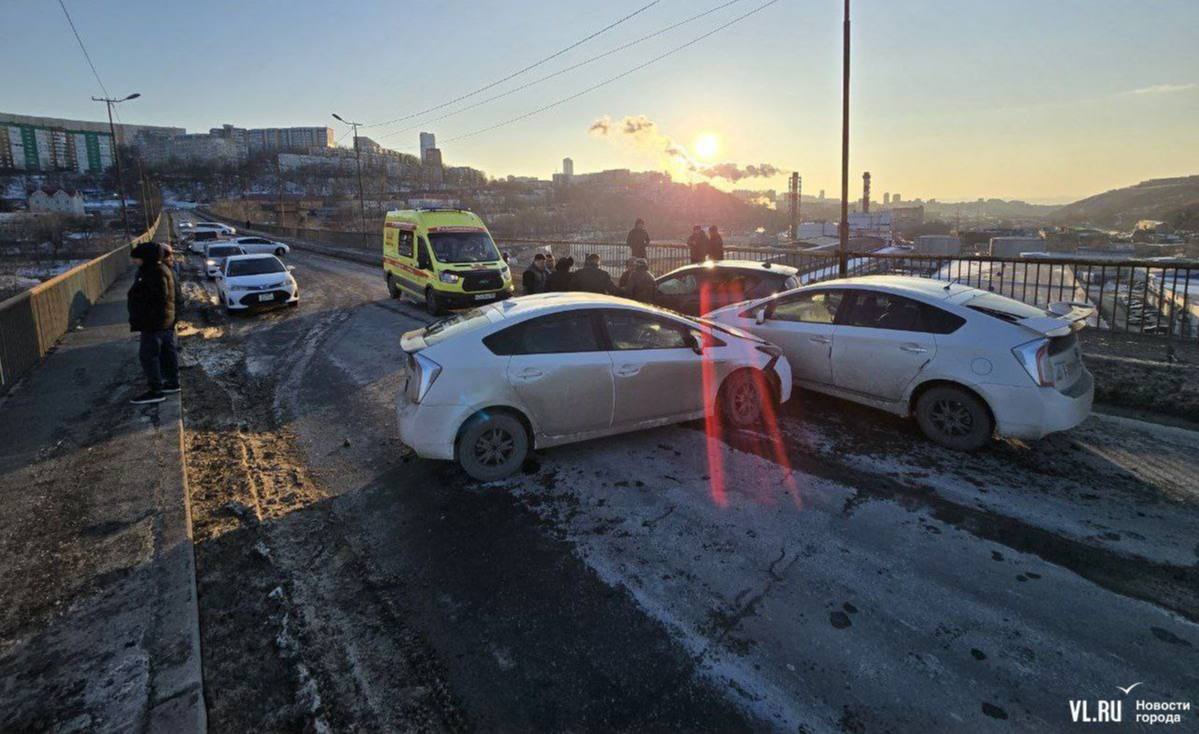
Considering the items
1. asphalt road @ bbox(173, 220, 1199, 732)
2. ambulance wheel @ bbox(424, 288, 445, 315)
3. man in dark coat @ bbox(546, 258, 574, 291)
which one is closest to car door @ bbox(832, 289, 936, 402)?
asphalt road @ bbox(173, 220, 1199, 732)

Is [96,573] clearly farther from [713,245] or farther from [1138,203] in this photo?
[1138,203]

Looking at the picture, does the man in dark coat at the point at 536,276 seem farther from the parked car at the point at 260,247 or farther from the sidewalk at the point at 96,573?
the parked car at the point at 260,247

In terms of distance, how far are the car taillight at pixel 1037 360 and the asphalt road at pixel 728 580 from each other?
80cm

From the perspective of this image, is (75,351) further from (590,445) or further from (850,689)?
(850,689)

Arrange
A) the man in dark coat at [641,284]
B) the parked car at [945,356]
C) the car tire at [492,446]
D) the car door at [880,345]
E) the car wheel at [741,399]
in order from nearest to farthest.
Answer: the car tire at [492,446], the parked car at [945,356], the car door at [880,345], the car wheel at [741,399], the man in dark coat at [641,284]

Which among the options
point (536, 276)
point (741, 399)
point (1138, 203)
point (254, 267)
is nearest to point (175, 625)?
point (741, 399)

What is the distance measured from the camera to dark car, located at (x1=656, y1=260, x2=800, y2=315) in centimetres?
1034

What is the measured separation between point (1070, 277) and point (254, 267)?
19.2 meters

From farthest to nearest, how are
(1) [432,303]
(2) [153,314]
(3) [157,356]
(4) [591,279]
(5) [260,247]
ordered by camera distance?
(5) [260,247] < (1) [432,303] < (4) [591,279] < (3) [157,356] < (2) [153,314]

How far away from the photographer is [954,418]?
6.11m

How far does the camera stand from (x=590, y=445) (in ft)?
21.0

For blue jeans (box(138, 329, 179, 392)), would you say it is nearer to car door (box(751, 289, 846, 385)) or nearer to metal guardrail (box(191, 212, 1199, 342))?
car door (box(751, 289, 846, 385))

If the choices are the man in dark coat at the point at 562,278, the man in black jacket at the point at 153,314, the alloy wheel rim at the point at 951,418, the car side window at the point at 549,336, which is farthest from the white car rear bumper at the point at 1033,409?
the man in black jacket at the point at 153,314

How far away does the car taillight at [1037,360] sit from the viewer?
5.63 m
